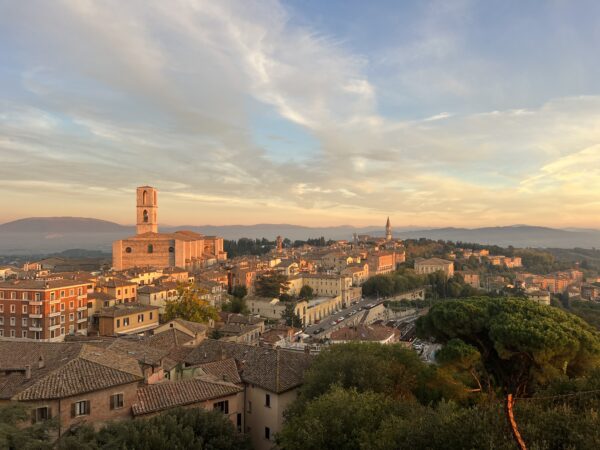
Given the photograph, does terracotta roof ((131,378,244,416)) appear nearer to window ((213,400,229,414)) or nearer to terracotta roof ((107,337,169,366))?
window ((213,400,229,414))

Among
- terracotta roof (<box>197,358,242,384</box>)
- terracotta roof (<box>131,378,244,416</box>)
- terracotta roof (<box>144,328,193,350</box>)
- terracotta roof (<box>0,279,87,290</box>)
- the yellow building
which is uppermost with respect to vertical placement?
terracotta roof (<box>0,279,87,290</box>)

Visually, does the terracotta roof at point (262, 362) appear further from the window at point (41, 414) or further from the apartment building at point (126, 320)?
the apartment building at point (126, 320)

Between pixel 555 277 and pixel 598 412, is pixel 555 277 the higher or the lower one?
the lower one

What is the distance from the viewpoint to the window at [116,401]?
10656 mm

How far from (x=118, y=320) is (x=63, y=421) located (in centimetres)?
1885

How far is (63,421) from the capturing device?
9.95 metres

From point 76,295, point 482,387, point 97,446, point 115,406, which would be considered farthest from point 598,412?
point 76,295

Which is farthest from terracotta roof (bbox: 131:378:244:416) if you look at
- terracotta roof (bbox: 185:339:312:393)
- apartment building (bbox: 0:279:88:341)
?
apartment building (bbox: 0:279:88:341)

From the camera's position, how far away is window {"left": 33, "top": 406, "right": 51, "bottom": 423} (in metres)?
9.83

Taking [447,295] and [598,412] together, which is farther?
[447,295]

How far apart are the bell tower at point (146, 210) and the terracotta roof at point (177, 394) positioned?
192 feet

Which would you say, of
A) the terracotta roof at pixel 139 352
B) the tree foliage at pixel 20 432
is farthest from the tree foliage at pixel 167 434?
the terracotta roof at pixel 139 352

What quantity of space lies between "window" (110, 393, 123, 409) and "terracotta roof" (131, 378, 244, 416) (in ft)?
1.05

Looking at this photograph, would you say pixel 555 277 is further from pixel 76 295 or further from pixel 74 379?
pixel 74 379
